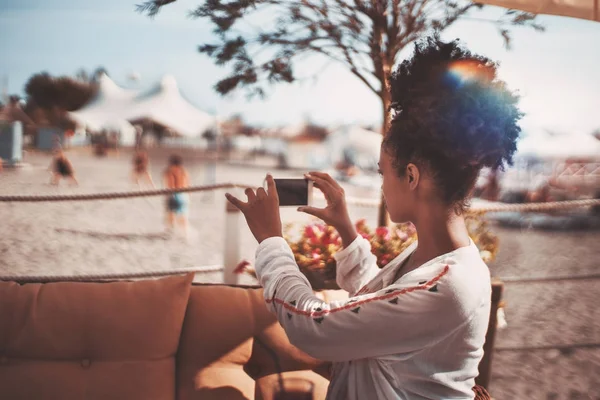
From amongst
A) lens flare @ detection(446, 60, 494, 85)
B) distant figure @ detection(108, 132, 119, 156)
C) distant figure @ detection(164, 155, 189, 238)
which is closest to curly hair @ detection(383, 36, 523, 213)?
lens flare @ detection(446, 60, 494, 85)

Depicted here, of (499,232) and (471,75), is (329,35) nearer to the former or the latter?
(471,75)

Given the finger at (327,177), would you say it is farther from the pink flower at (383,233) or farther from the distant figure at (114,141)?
the distant figure at (114,141)

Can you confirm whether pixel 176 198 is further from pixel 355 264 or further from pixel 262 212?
pixel 262 212

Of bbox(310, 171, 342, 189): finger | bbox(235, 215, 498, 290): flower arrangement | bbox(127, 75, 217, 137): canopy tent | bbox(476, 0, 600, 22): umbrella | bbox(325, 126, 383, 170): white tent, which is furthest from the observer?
bbox(325, 126, 383, 170): white tent

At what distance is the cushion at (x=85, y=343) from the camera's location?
1.44 meters

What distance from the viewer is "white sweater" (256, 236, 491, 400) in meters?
0.89

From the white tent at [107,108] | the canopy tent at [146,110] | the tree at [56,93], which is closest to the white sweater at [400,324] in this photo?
the canopy tent at [146,110]

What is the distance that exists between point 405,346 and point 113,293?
1.02 m

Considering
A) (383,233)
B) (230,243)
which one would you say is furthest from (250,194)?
(230,243)

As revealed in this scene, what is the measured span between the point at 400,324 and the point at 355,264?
0.42 m

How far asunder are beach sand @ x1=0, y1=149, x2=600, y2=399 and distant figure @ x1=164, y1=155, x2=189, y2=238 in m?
0.31

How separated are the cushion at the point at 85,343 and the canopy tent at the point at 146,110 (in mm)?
17293

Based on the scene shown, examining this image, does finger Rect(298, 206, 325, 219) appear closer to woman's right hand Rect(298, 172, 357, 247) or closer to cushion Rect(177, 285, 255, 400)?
woman's right hand Rect(298, 172, 357, 247)

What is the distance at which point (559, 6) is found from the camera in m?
1.87
